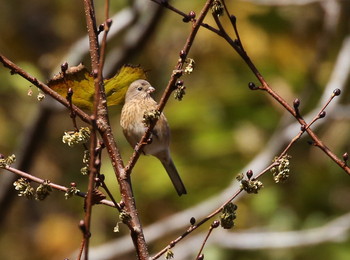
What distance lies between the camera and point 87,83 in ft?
6.55

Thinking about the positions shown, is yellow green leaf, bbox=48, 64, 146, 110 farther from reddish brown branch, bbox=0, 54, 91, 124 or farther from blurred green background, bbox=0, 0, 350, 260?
blurred green background, bbox=0, 0, 350, 260

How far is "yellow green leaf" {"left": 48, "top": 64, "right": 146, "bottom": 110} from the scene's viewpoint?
6.50ft

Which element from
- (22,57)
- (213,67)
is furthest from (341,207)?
(22,57)

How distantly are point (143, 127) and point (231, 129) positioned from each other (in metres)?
2.25

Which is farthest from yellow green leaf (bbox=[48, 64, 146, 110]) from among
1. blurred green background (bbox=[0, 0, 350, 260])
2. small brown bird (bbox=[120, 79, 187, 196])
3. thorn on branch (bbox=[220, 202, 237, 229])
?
blurred green background (bbox=[0, 0, 350, 260])

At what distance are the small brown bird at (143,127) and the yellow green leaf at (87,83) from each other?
161 centimetres

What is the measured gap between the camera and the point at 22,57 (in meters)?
6.65

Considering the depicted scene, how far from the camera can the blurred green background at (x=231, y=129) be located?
5746mm

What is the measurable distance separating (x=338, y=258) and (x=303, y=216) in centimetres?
57

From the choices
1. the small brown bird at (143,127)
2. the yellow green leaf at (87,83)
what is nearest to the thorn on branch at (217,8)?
the yellow green leaf at (87,83)

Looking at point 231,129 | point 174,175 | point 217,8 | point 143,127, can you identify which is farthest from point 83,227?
point 231,129

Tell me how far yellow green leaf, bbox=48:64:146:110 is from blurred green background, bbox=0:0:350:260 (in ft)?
9.29

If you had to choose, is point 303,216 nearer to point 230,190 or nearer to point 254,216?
point 254,216

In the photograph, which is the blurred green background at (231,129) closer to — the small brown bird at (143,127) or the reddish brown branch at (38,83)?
the small brown bird at (143,127)
